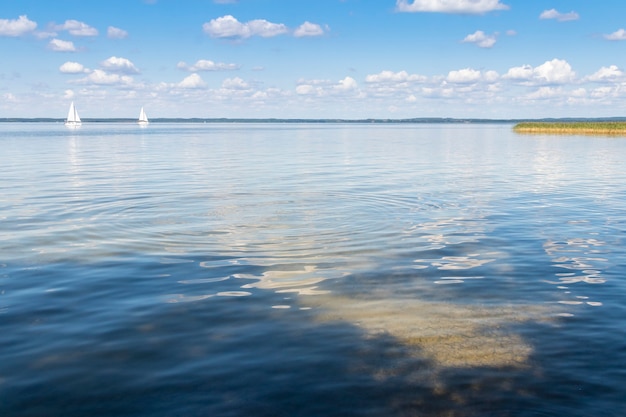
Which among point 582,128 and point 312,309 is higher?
point 582,128

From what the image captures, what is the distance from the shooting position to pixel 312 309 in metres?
14.9

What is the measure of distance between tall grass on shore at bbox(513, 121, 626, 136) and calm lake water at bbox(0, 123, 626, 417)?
370ft

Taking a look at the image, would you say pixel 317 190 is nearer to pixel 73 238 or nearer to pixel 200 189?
pixel 200 189

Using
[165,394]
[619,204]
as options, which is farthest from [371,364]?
[619,204]

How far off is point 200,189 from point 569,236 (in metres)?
23.6

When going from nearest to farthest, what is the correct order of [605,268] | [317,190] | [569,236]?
[605,268] → [569,236] → [317,190]

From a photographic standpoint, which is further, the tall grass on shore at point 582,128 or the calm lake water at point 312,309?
the tall grass on shore at point 582,128

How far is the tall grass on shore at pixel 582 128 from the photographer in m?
133

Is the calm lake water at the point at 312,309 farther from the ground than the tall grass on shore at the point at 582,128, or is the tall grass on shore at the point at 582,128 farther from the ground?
the tall grass on shore at the point at 582,128

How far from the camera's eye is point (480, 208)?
31781mm

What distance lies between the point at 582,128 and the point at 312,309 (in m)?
142

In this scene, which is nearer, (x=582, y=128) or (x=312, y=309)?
(x=312, y=309)

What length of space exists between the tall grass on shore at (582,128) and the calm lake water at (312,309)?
113m

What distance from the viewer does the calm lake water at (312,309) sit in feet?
34.0
